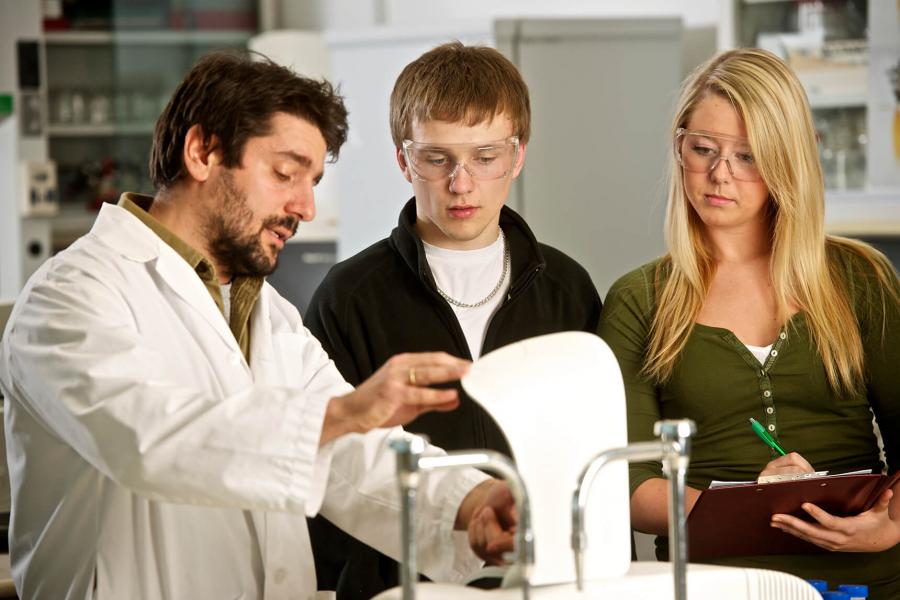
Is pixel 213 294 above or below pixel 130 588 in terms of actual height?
above

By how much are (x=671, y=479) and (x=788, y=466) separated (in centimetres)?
54

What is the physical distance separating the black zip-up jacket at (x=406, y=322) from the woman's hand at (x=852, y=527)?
17.7 inches

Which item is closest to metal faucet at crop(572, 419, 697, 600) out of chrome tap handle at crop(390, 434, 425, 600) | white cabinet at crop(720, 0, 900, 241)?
chrome tap handle at crop(390, 434, 425, 600)

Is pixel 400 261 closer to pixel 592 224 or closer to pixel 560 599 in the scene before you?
pixel 560 599

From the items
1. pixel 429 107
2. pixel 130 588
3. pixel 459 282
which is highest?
pixel 429 107

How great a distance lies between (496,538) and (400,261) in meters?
0.60

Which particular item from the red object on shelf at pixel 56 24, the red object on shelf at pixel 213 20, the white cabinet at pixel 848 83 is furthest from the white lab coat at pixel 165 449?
the red object on shelf at pixel 56 24

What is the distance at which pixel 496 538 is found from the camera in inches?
52.7

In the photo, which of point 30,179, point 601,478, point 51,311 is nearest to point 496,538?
point 601,478

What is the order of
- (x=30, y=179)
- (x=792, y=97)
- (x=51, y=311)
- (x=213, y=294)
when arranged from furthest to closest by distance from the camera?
(x=30, y=179), (x=792, y=97), (x=213, y=294), (x=51, y=311)

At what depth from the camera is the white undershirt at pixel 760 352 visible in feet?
5.57

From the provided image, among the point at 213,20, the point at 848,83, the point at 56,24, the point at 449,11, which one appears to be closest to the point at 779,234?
the point at 848,83

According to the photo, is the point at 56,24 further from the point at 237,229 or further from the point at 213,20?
the point at 237,229

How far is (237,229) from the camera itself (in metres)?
1.45
